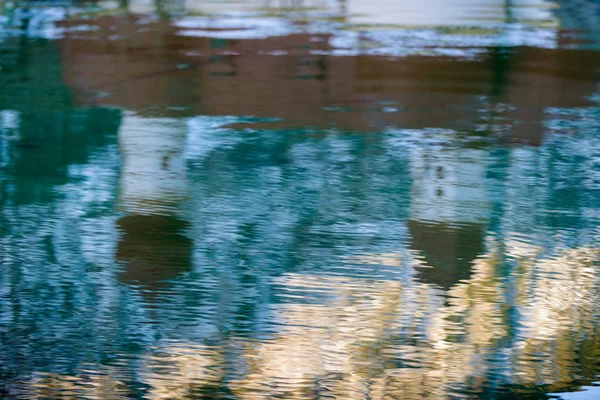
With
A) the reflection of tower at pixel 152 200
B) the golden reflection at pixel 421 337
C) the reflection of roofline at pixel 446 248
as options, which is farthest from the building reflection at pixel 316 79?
the golden reflection at pixel 421 337

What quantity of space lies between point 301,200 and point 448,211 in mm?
402

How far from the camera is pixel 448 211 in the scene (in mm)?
1964

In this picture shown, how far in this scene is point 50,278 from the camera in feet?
5.53

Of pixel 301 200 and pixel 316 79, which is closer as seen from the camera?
pixel 301 200

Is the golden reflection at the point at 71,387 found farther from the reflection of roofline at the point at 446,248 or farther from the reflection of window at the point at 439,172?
the reflection of window at the point at 439,172

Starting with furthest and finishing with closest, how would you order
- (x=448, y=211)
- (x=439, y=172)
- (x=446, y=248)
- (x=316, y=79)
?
1. (x=316, y=79)
2. (x=439, y=172)
3. (x=448, y=211)
4. (x=446, y=248)

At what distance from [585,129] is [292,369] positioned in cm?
145

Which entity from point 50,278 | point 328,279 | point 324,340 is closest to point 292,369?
point 324,340

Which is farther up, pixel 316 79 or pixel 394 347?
pixel 316 79

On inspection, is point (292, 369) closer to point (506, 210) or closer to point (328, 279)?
point (328, 279)

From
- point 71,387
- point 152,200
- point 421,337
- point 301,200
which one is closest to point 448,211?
point 301,200

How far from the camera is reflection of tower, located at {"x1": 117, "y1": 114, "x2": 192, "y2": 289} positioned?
1.74m

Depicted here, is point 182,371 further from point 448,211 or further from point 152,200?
point 448,211

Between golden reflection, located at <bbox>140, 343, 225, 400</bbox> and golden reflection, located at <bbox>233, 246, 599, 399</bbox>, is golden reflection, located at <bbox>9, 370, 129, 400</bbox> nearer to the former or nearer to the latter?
golden reflection, located at <bbox>140, 343, 225, 400</bbox>
